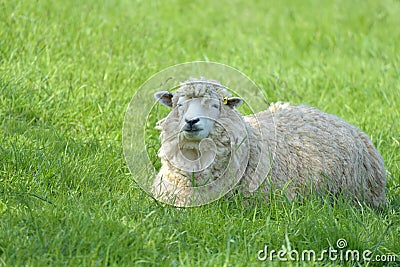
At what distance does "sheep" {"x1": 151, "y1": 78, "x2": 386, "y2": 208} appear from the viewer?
411 cm

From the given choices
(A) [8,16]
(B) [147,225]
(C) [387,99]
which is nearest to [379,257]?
(B) [147,225]

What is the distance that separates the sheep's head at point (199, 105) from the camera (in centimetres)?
397

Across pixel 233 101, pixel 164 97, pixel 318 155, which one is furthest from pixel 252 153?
pixel 164 97

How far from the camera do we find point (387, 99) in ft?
21.7

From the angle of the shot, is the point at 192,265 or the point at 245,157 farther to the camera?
the point at 245,157

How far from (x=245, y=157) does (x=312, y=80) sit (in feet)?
9.64

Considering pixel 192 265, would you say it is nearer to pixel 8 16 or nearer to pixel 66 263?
pixel 66 263

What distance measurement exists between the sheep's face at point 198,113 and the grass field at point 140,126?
1.43 ft

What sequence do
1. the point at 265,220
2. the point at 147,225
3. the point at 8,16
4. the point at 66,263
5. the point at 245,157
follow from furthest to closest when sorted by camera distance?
1. the point at 8,16
2. the point at 245,157
3. the point at 265,220
4. the point at 147,225
5. the point at 66,263

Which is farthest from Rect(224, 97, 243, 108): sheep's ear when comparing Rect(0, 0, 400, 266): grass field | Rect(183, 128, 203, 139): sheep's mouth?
Rect(0, 0, 400, 266): grass field

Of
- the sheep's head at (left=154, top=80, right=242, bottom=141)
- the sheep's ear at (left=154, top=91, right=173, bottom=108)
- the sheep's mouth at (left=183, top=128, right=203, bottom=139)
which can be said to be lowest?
the sheep's mouth at (left=183, top=128, right=203, bottom=139)

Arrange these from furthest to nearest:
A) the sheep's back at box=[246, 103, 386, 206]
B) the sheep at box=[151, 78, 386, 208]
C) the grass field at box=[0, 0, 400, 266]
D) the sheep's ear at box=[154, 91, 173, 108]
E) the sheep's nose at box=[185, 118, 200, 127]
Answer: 1. the sheep's back at box=[246, 103, 386, 206]
2. the sheep's ear at box=[154, 91, 173, 108]
3. the sheep at box=[151, 78, 386, 208]
4. the sheep's nose at box=[185, 118, 200, 127]
5. the grass field at box=[0, 0, 400, 266]

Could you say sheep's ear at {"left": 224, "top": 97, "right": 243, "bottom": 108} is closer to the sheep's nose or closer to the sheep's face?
the sheep's face

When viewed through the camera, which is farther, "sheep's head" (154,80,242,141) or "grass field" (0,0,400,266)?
"sheep's head" (154,80,242,141)
